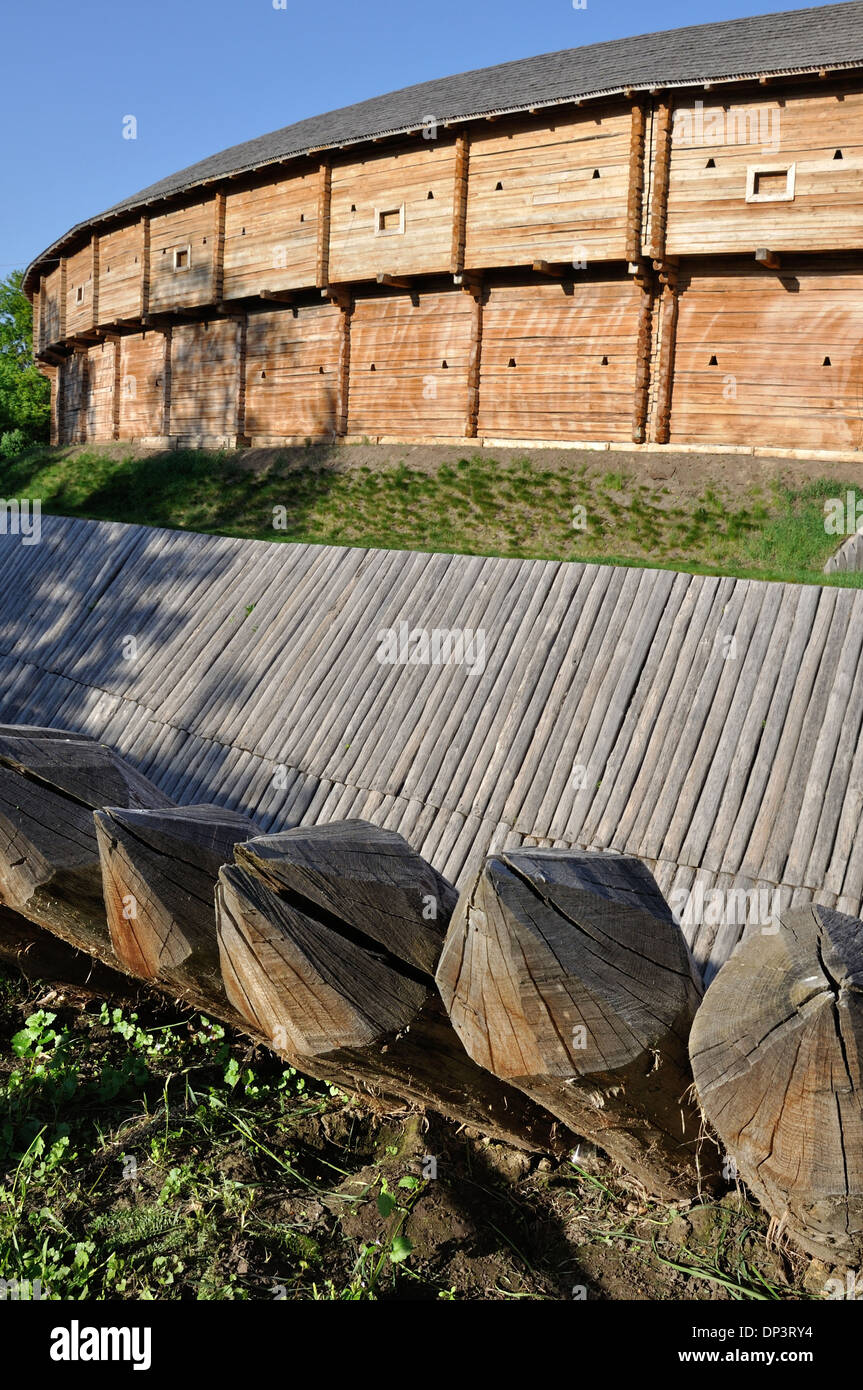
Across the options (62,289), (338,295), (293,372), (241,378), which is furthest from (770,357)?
A: (62,289)

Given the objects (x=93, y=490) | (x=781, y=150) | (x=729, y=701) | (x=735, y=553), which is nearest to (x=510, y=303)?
(x=781, y=150)

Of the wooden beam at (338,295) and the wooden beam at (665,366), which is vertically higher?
the wooden beam at (338,295)

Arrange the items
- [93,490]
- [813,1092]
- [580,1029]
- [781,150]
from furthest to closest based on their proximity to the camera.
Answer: [93,490] < [781,150] < [580,1029] < [813,1092]

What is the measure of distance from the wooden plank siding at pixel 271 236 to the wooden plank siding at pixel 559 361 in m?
4.49

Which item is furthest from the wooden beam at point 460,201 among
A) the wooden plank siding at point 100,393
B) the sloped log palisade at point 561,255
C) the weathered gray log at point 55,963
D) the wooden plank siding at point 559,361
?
the weathered gray log at point 55,963

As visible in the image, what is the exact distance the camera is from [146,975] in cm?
264

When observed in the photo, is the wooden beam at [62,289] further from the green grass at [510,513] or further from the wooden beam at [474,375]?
the wooden beam at [474,375]

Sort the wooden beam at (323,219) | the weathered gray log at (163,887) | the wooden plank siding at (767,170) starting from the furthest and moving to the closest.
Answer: the wooden beam at (323,219) → the wooden plank siding at (767,170) → the weathered gray log at (163,887)

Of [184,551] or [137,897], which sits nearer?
[137,897]

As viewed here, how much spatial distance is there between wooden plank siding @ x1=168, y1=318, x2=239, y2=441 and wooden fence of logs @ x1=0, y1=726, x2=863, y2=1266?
22.5 metres

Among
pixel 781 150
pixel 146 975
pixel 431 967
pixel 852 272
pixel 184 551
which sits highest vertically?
pixel 781 150

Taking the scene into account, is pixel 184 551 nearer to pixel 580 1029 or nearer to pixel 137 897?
pixel 137 897

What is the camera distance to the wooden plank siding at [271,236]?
21.0 m

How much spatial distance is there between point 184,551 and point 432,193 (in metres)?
13.3
